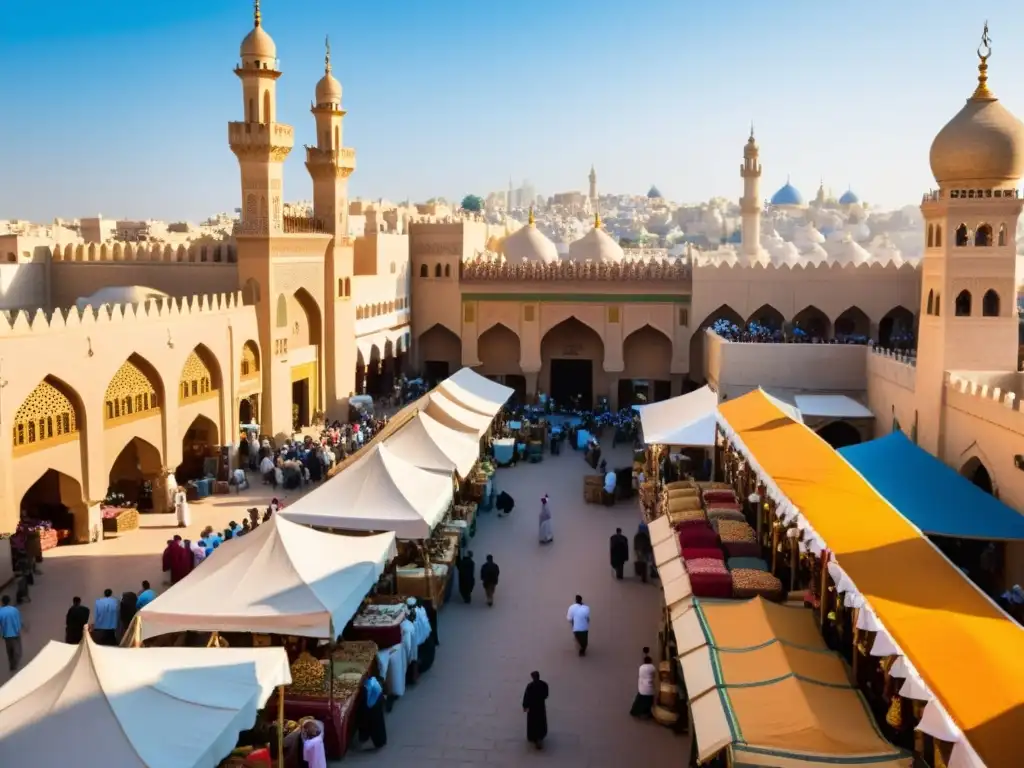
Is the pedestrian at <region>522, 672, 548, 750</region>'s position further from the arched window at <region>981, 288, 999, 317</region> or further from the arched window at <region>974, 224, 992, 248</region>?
the arched window at <region>974, 224, 992, 248</region>

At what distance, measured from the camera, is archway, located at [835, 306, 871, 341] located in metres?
26.7

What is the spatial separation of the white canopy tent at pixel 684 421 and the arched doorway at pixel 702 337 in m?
7.93

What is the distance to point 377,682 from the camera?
29.4 ft

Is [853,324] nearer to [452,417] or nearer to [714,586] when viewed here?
[452,417]

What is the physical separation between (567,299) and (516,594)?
15.7 metres

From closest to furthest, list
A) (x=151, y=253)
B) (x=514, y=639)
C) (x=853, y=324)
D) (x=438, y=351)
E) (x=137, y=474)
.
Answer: (x=514, y=639) → (x=137, y=474) → (x=151, y=253) → (x=853, y=324) → (x=438, y=351)

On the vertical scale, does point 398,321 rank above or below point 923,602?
above

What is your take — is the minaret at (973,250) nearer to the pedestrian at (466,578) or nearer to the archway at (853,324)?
the pedestrian at (466,578)

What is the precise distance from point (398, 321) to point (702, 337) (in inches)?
324

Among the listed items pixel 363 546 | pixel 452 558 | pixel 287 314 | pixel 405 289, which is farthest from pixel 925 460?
pixel 405 289

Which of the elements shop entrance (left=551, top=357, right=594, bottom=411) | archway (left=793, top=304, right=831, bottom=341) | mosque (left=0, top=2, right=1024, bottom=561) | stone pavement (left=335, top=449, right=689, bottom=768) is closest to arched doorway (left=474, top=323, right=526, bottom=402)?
mosque (left=0, top=2, right=1024, bottom=561)

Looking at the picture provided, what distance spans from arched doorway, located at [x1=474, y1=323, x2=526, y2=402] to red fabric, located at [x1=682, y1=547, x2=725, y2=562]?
18.4m

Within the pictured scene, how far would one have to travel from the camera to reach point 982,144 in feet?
48.0

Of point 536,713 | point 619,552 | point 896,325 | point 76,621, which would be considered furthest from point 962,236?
point 76,621
